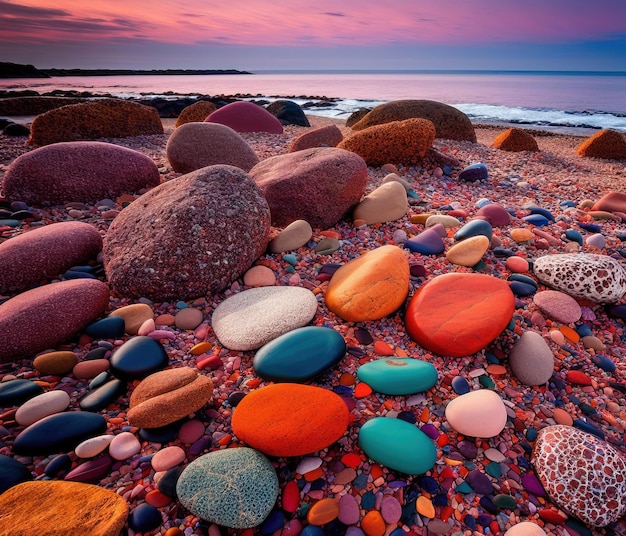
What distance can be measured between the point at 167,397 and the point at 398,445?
3.38 feet

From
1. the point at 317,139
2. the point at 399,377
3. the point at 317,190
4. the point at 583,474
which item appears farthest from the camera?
the point at 317,139

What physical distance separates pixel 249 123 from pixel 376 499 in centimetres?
735

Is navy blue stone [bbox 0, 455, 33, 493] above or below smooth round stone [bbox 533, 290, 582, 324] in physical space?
below

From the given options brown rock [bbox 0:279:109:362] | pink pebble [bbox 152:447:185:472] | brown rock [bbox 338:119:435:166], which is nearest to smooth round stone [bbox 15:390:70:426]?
brown rock [bbox 0:279:109:362]

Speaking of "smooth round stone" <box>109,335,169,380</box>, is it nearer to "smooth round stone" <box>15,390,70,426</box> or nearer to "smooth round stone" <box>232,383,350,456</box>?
"smooth round stone" <box>15,390,70,426</box>

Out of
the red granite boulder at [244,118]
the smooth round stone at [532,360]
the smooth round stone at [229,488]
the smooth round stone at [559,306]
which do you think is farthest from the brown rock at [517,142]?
the smooth round stone at [229,488]

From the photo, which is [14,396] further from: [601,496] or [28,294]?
[601,496]

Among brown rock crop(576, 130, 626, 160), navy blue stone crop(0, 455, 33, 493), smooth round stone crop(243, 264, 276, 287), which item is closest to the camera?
navy blue stone crop(0, 455, 33, 493)

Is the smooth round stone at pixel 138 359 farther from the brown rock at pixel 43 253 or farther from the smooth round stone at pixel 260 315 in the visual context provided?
the brown rock at pixel 43 253

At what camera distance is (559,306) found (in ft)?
7.79

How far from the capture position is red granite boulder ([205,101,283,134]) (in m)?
7.34

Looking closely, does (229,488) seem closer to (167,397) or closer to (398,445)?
(167,397)

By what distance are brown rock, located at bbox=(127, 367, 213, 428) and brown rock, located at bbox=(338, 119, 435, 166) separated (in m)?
4.10

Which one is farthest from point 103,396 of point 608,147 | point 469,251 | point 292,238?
point 608,147
